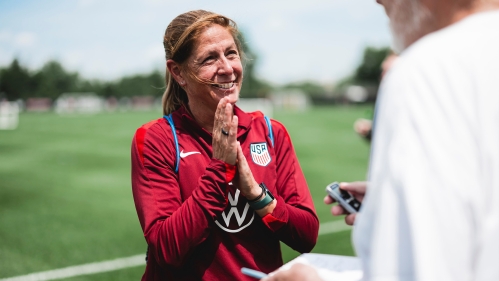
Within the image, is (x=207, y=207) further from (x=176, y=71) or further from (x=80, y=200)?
(x=80, y=200)

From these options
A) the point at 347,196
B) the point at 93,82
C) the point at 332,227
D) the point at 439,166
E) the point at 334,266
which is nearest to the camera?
the point at 439,166

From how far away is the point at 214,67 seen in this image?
256 cm

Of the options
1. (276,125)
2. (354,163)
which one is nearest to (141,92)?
(354,163)

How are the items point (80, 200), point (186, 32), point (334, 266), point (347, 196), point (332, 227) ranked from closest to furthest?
point (334, 266), point (347, 196), point (186, 32), point (332, 227), point (80, 200)

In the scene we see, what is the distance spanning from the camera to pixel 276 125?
9.20 ft

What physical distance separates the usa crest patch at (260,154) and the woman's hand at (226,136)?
0.33m

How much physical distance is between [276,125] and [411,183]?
184 centimetres

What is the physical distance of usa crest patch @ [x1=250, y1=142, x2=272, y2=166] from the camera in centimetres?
258

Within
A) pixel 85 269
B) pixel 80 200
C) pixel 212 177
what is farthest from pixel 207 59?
pixel 80 200

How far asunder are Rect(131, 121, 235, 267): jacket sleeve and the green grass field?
395cm

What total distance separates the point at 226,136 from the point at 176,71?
2.10 feet

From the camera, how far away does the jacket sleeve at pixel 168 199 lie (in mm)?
2207

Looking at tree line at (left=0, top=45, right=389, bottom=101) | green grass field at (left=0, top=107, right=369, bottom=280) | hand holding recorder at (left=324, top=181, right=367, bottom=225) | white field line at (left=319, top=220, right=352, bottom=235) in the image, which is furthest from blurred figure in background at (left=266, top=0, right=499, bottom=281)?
tree line at (left=0, top=45, right=389, bottom=101)

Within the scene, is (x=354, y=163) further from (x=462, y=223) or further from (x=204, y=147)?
(x=462, y=223)
